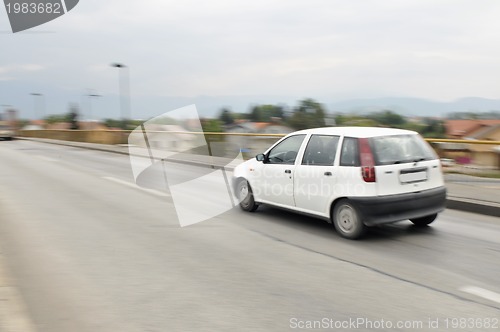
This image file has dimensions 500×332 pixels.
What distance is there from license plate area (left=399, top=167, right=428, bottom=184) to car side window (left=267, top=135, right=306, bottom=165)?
5.23ft

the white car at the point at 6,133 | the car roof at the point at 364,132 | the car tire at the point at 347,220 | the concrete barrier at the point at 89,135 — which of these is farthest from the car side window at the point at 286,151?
the white car at the point at 6,133

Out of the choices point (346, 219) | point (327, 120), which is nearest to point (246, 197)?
point (346, 219)

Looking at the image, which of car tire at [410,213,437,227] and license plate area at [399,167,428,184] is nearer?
license plate area at [399,167,428,184]

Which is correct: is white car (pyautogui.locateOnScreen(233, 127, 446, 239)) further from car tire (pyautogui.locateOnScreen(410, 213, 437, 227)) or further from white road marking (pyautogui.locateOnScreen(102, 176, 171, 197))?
white road marking (pyautogui.locateOnScreen(102, 176, 171, 197))

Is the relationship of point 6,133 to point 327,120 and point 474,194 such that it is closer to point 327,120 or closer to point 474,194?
point 327,120

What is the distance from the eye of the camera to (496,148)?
891cm

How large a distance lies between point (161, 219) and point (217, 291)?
130 inches

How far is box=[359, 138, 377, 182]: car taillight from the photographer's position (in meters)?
5.38

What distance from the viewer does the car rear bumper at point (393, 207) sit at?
211 inches

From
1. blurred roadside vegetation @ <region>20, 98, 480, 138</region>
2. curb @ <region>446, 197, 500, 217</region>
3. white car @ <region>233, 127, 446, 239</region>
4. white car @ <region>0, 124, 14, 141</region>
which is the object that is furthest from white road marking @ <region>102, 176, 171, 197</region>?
white car @ <region>0, 124, 14, 141</region>

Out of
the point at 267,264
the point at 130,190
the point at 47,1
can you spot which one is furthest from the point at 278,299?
the point at 47,1

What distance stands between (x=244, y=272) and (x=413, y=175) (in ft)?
8.92

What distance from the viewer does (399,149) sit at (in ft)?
18.6

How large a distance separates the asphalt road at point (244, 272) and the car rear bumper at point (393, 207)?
12.4 inches
